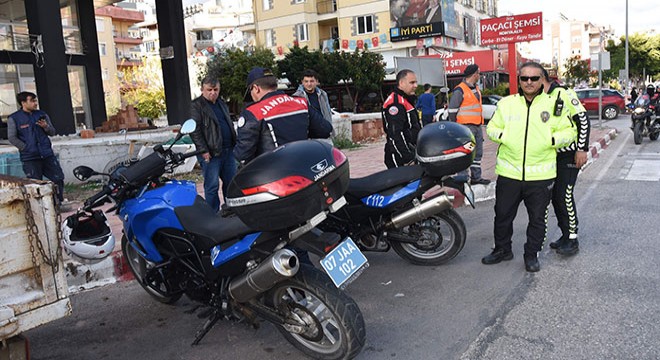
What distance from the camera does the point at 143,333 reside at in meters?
3.87

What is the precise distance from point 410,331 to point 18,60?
16.1 metres

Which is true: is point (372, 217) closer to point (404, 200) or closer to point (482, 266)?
point (404, 200)

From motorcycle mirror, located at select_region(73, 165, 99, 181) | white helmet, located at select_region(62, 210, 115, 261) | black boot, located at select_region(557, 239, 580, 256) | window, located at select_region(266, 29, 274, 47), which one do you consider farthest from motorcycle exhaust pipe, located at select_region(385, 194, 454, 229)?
window, located at select_region(266, 29, 274, 47)

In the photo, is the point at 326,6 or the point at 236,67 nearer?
the point at 236,67

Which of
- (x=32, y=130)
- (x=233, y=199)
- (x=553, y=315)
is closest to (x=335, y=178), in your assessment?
(x=233, y=199)

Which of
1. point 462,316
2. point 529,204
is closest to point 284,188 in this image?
point 462,316

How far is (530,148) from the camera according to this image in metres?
4.39

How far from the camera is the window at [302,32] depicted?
4081 cm

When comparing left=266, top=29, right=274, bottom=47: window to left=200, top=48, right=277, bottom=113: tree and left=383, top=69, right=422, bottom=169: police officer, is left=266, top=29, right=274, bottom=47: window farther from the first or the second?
left=383, top=69, right=422, bottom=169: police officer

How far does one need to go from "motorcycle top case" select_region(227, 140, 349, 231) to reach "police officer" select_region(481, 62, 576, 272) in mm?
2088

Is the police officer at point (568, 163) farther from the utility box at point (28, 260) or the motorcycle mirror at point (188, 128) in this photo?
the utility box at point (28, 260)

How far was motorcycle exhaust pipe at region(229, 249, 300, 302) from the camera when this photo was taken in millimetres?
2855

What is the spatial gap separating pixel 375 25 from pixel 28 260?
36661mm

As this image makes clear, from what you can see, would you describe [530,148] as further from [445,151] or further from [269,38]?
[269,38]
